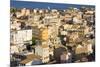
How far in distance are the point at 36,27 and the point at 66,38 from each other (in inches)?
10.8

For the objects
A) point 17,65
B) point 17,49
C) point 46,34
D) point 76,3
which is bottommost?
point 17,65

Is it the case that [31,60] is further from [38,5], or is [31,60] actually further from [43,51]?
[38,5]

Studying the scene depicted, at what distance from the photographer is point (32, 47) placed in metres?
1.66

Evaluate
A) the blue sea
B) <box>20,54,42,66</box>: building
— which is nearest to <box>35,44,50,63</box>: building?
<box>20,54,42,66</box>: building

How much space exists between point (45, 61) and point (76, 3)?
554 millimetres

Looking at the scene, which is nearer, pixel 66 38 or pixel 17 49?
pixel 17 49

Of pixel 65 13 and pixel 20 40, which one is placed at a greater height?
pixel 65 13

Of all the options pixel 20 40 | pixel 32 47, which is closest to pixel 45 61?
pixel 32 47

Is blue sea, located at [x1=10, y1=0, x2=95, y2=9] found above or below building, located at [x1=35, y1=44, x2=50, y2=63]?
above

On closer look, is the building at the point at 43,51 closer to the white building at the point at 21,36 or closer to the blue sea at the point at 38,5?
the white building at the point at 21,36

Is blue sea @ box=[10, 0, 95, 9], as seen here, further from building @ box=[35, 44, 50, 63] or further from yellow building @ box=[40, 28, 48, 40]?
building @ box=[35, 44, 50, 63]

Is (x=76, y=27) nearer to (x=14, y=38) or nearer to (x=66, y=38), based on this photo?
(x=66, y=38)

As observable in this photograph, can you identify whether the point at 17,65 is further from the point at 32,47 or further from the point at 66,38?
the point at 66,38

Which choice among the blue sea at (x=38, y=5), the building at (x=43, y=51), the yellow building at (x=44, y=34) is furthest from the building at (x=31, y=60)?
the blue sea at (x=38, y=5)
